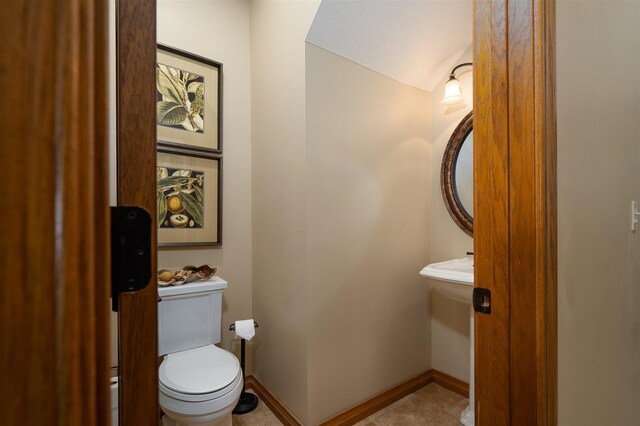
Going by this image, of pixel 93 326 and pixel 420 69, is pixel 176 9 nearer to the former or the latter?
pixel 420 69

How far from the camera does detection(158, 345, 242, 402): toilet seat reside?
1.33 meters

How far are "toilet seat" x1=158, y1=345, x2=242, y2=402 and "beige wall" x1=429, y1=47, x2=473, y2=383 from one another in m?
1.46

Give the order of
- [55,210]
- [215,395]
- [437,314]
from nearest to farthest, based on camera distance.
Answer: [55,210] < [215,395] < [437,314]

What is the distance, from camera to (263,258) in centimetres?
208

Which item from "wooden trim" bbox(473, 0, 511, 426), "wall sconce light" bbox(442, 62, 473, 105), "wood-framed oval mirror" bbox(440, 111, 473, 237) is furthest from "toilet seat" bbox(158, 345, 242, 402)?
"wall sconce light" bbox(442, 62, 473, 105)

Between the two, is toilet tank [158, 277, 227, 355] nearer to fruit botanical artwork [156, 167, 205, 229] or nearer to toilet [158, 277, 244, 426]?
toilet [158, 277, 244, 426]

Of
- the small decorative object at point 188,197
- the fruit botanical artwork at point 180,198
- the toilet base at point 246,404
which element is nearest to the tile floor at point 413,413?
the toilet base at point 246,404

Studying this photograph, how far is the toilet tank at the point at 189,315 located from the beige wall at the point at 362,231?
2.07 ft

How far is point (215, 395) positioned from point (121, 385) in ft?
3.79

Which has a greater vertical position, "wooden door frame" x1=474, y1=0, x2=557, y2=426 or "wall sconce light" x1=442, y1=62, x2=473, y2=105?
"wall sconce light" x1=442, y1=62, x2=473, y2=105

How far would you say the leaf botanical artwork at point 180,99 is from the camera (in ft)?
6.16

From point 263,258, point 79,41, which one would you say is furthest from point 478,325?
point 263,258

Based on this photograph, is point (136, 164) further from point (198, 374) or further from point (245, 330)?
point (245, 330)

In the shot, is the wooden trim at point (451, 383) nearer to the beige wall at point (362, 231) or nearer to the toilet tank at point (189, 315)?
the beige wall at point (362, 231)
